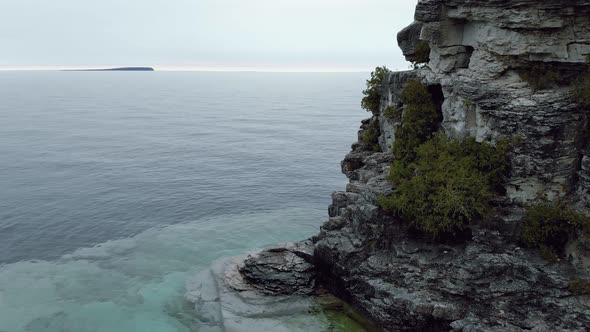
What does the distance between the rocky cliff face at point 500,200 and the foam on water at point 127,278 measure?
12.1m

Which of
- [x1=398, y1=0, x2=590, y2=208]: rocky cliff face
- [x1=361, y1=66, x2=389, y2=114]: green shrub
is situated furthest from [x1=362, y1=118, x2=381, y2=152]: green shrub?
[x1=398, y1=0, x2=590, y2=208]: rocky cliff face

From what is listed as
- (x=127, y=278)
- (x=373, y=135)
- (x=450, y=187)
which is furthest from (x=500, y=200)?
(x=127, y=278)

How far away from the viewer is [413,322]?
107ft

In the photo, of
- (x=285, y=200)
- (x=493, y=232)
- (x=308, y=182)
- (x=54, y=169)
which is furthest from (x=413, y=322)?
(x=54, y=169)

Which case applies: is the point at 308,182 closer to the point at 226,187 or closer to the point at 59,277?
the point at 226,187

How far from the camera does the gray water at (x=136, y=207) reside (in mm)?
41156

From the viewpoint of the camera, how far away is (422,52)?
43438 millimetres

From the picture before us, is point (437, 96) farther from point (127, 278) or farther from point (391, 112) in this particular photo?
→ point (127, 278)

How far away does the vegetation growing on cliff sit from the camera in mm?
32594

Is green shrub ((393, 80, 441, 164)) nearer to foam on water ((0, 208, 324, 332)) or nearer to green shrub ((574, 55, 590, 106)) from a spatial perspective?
green shrub ((574, 55, 590, 106))

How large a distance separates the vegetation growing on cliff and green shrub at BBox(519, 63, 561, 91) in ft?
15.2

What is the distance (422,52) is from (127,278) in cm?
3648

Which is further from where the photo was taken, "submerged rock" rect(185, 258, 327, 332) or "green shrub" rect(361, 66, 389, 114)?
"green shrub" rect(361, 66, 389, 114)

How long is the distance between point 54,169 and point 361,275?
229ft
